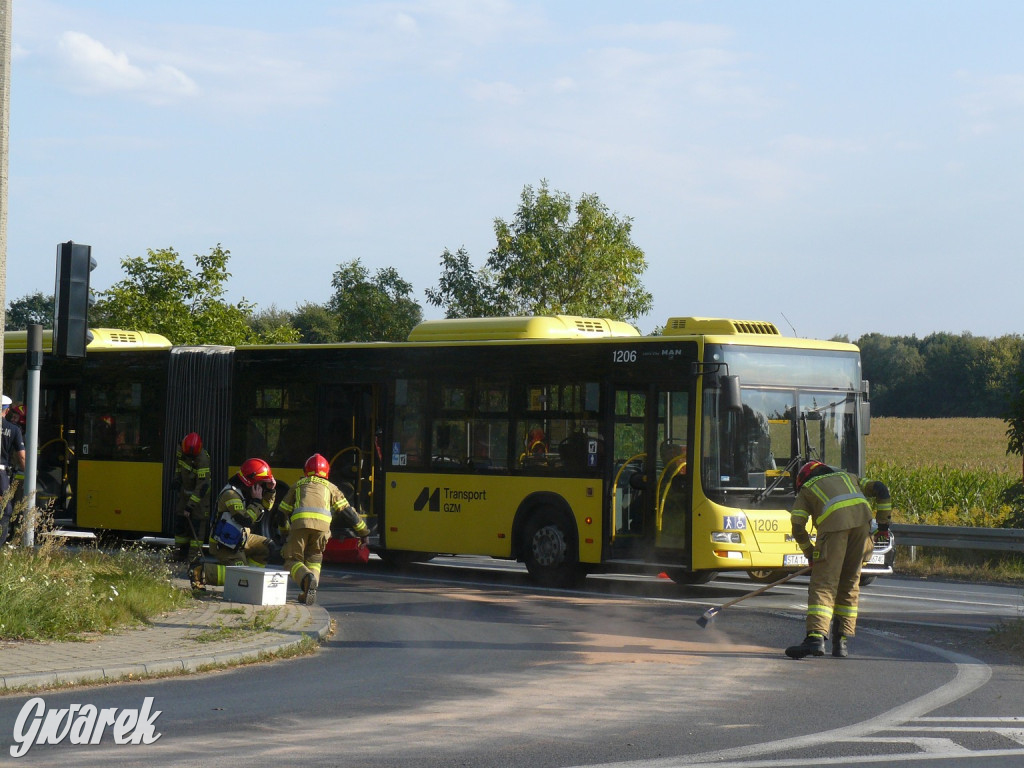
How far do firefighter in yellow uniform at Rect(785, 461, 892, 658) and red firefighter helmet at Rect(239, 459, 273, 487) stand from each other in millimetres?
5714

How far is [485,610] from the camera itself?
14.1m

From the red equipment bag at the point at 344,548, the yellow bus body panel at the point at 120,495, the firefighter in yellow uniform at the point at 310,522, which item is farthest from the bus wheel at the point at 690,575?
the yellow bus body panel at the point at 120,495

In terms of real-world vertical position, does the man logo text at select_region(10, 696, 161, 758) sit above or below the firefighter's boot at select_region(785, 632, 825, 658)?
below

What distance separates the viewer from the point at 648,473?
15578 mm

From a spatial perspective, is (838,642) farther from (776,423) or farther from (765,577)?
(765,577)

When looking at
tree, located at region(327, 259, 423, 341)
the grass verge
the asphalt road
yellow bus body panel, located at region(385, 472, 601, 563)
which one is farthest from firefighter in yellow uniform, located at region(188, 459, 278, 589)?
tree, located at region(327, 259, 423, 341)

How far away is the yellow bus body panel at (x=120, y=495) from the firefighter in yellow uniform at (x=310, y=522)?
7685 mm

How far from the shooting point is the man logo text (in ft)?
24.5

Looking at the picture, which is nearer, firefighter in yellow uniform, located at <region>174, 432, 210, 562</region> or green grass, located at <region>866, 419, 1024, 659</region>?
firefighter in yellow uniform, located at <region>174, 432, 210, 562</region>

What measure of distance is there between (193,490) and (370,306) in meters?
24.7

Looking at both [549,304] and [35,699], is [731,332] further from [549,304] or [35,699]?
[549,304]

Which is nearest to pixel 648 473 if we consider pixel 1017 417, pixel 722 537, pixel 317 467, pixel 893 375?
pixel 722 537

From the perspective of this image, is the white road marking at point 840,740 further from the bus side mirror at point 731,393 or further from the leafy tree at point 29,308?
the leafy tree at point 29,308

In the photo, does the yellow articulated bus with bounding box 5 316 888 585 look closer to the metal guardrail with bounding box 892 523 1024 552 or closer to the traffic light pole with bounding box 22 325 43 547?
the metal guardrail with bounding box 892 523 1024 552
